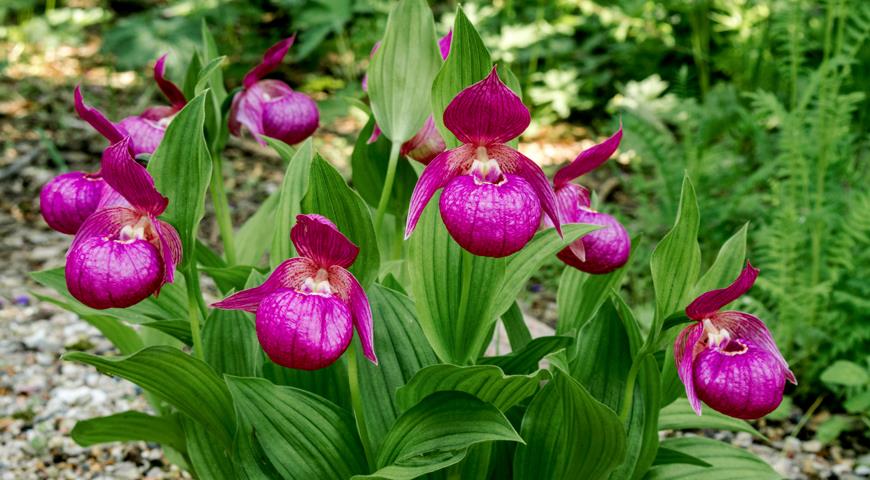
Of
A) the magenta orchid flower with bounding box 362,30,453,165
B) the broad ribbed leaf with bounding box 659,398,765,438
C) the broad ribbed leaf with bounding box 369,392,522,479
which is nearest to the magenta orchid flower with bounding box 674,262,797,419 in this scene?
the broad ribbed leaf with bounding box 369,392,522,479

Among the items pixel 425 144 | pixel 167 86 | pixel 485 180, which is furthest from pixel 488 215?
pixel 167 86

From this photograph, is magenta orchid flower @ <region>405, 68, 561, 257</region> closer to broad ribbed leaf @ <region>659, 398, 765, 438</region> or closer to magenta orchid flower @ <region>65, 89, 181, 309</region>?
magenta orchid flower @ <region>65, 89, 181, 309</region>

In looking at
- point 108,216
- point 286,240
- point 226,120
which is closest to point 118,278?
point 108,216

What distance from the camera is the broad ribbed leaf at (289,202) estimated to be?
4.33 ft

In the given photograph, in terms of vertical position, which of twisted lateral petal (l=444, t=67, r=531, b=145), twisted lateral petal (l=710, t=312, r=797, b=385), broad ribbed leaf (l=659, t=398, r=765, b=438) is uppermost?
twisted lateral petal (l=444, t=67, r=531, b=145)

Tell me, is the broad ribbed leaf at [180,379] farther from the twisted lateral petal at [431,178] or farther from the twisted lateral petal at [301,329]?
the twisted lateral petal at [431,178]

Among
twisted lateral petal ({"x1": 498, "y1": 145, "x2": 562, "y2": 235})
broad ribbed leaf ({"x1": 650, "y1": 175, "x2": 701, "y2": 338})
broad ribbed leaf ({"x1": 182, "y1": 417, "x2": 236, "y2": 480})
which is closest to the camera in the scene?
twisted lateral petal ({"x1": 498, "y1": 145, "x2": 562, "y2": 235})

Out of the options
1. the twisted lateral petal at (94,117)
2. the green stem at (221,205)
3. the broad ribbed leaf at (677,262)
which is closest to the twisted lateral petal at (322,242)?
the twisted lateral petal at (94,117)

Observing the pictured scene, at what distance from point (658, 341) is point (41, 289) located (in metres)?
1.94

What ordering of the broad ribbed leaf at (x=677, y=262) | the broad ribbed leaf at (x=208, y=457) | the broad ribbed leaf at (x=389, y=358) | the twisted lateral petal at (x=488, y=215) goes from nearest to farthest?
the twisted lateral petal at (x=488, y=215) < the broad ribbed leaf at (x=677, y=262) < the broad ribbed leaf at (x=389, y=358) < the broad ribbed leaf at (x=208, y=457)

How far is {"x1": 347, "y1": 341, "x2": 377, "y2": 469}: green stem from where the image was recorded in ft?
3.69

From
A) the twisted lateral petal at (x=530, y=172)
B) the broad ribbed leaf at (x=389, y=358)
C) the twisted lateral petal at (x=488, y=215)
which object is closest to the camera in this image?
the twisted lateral petal at (x=488, y=215)

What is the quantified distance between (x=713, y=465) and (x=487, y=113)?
2.50 feet

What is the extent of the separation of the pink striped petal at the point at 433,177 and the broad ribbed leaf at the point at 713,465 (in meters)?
0.63
